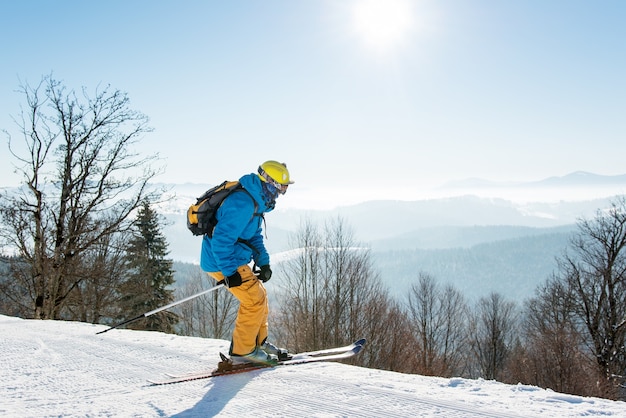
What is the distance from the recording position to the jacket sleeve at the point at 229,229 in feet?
12.5

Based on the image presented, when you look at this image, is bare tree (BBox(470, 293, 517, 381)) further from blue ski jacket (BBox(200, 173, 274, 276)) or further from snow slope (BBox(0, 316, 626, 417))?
blue ski jacket (BBox(200, 173, 274, 276))

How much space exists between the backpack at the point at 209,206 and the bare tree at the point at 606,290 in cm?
2396

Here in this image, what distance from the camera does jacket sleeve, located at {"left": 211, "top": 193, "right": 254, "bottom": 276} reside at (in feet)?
12.5

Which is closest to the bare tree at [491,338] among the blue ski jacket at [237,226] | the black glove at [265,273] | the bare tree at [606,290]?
the bare tree at [606,290]

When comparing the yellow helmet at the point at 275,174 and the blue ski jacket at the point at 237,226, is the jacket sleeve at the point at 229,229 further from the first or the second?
the yellow helmet at the point at 275,174

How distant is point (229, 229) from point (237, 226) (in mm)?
79

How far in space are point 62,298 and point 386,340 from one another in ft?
52.3

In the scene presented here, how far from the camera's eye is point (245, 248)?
13.3 feet

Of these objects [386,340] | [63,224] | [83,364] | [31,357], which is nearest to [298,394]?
[83,364]

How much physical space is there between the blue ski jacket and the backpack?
0.22ft

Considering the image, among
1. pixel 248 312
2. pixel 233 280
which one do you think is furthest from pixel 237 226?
pixel 248 312

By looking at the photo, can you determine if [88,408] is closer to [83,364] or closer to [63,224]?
[83,364]

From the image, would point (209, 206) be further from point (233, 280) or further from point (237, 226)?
point (233, 280)

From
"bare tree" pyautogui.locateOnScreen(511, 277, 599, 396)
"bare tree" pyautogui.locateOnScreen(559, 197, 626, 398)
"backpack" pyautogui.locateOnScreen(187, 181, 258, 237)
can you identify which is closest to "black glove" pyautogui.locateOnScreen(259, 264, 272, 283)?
"backpack" pyautogui.locateOnScreen(187, 181, 258, 237)
